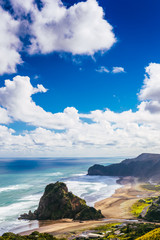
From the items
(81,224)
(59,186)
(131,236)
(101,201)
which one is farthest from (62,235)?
(101,201)

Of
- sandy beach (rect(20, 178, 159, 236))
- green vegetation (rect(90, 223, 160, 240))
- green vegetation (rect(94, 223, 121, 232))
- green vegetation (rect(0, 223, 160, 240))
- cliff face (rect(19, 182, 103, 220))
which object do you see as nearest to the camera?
green vegetation (rect(0, 223, 160, 240))

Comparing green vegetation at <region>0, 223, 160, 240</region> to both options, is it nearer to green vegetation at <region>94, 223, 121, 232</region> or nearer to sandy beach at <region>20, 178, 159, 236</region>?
green vegetation at <region>94, 223, 121, 232</region>

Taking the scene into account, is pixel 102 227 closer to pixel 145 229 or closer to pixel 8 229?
pixel 145 229

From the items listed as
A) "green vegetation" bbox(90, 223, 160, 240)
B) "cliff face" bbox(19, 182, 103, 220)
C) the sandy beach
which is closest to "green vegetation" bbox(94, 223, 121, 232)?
"green vegetation" bbox(90, 223, 160, 240)

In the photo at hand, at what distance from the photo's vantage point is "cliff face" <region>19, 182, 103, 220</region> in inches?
2586

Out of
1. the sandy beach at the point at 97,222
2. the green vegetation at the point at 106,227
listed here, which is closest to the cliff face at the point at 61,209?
the sandy beach at the point at 97,222

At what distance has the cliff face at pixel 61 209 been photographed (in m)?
65.7

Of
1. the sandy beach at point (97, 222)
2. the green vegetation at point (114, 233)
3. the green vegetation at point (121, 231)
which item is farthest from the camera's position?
the sandy beach at point (97, 222)

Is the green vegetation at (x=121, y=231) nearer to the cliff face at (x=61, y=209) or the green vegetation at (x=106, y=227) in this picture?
the green vegetation at (x=106, y=227)

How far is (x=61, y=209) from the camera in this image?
222 feet

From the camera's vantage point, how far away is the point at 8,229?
56094 millimetres

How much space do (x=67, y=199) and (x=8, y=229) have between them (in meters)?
23.2

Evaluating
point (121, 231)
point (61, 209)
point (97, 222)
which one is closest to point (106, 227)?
point (121, 231)

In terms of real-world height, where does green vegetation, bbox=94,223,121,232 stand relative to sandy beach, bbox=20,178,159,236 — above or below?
above
